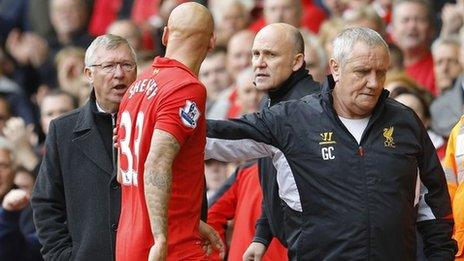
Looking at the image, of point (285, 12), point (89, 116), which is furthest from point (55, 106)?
point (89, 116)

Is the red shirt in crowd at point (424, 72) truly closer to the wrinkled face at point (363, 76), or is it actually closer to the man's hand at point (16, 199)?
the man's hand at point (16, 199)

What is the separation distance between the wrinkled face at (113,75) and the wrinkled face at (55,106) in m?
4.03

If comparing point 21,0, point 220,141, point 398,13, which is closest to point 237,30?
point 398,13

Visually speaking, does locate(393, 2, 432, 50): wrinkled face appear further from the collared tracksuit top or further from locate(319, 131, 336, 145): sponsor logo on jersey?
locate(319, 131, 336, 145): sponsor logo on jersey

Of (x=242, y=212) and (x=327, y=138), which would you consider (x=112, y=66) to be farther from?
(x=242, y=212)

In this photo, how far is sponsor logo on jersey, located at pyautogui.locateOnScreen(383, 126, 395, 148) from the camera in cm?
775

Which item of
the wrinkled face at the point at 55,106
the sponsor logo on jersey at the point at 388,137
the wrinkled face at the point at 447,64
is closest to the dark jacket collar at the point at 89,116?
the sponsor logo on jersey at the point at 388,137

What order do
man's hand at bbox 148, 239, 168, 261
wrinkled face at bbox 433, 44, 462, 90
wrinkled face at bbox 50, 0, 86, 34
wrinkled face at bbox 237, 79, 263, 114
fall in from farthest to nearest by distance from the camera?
1. wrinkled face at bbox 50, 0, 86, 34
2. wrinkled face at bbox 433, 44, 462, 90
3. wrinkled face at bbox 237, 79, 263, 114
4. man's hand at bbox 148, 239, 168, 261

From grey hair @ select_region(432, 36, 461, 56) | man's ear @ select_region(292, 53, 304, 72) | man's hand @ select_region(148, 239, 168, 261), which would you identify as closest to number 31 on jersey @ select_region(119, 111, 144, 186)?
man's hand @ select_region(148, 239, 168, 261)

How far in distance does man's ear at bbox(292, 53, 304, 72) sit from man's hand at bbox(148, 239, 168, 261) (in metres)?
1.86

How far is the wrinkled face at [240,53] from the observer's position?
13.0 m

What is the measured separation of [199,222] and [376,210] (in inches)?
36.0

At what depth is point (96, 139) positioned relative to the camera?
8.39 meters

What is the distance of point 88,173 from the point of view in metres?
8.35
